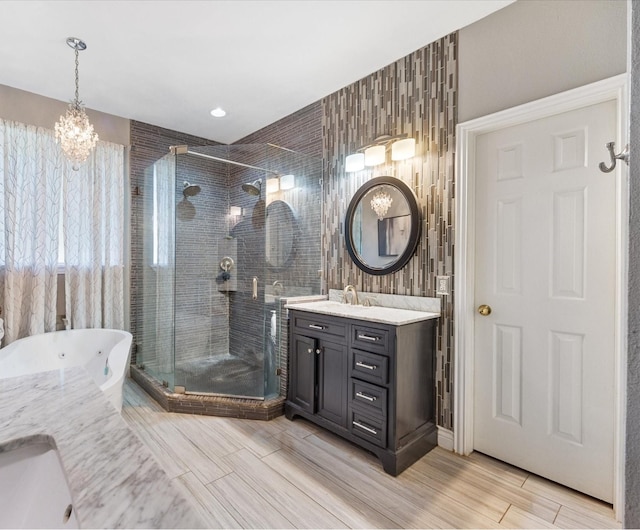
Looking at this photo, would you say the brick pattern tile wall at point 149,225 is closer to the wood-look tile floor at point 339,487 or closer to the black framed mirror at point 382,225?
the wood-look tile floor at point 339,487

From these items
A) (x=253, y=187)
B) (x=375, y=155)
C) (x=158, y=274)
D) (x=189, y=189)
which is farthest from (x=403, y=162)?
(x=158, y=274)

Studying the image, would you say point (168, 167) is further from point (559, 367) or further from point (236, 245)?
point (559, 367)

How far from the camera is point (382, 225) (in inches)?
102

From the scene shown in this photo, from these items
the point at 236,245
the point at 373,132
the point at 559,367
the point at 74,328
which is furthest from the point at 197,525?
the point at 74,328

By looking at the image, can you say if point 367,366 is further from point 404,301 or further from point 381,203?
point 381,203

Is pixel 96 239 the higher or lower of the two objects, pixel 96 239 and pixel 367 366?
the higher

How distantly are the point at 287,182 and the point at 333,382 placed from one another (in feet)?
6.14

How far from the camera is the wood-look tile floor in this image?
63.5 inches

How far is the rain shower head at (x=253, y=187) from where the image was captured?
3.23 meters

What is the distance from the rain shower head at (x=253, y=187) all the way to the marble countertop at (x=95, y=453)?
2.48m

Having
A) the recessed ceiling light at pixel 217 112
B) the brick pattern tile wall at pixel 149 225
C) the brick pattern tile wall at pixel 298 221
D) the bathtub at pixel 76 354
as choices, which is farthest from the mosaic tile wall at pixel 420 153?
the bathtub at pixel 76 354

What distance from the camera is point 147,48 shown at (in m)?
2.37

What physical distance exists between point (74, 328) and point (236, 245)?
5.58ft

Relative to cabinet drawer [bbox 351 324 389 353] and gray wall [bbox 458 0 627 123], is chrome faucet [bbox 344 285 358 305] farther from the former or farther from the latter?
gray wall [bbox 458 0 627 123]
